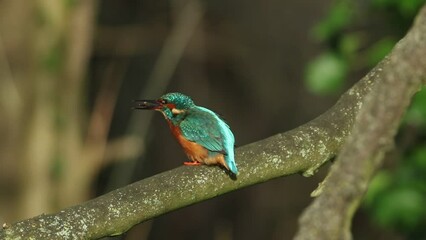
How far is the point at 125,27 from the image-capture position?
6.54 meters

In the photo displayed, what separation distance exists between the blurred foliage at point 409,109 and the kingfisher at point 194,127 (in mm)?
1263

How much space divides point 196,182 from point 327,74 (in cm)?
190

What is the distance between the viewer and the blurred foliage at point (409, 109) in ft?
11.7

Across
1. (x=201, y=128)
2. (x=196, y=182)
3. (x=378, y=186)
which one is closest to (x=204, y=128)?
(x=201, y=128)

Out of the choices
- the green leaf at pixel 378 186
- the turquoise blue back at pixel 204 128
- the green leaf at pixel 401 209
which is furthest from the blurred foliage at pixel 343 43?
the turquoise blue back at pixel 204 128

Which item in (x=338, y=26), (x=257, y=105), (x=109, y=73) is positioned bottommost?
(x=257, y=105)

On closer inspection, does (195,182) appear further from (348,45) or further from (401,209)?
(348,45)

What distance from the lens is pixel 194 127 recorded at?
2.46 meters

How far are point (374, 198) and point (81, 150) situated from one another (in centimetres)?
184

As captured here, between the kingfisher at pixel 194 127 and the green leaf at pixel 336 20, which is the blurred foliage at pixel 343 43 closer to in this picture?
the green leaf at pixel 336 20

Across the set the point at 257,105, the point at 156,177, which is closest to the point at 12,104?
the point at 257,105

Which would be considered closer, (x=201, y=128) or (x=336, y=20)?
(x=201, y=128)

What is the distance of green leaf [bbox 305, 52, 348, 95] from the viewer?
12.7 ft

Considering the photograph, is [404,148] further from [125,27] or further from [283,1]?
[125,27]
